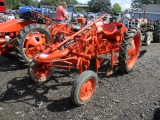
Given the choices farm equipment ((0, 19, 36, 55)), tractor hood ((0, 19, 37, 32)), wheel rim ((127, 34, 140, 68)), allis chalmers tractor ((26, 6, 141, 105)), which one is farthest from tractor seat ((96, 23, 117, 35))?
tractor hood ((0, 19, 37, 32))

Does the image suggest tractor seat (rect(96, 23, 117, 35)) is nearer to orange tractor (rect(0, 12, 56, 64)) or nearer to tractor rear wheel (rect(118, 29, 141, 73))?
tractor rear wheel (rect(118, 29, 141, 73))

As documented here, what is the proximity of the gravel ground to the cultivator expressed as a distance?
232 mm

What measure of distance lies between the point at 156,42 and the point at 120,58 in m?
6.45

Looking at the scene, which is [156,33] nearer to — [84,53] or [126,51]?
[126,51]

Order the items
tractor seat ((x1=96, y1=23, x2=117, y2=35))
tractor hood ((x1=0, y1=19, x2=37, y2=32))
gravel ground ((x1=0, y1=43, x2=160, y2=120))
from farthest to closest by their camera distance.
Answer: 1. tractor hood ((x1=0, y1=19, x2=37, y2=32))
2. tractor seat ((x1=96, y1=23, x2=117, y2=35))
3. gravel ground ((x1=0, y1=43, x2=160, y2=120))

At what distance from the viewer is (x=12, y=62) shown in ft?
20.5

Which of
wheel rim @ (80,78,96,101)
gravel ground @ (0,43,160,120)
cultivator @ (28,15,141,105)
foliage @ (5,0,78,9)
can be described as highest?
foliage @ (5,0,78,9)

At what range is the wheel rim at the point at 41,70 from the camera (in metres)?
4.28

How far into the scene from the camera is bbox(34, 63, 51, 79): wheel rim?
14.0 ft

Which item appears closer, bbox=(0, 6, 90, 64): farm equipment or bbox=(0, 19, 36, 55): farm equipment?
bbox=(0, 6, 90, 64): farm equipment

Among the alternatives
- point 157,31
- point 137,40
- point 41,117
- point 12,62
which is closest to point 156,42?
point 157,31

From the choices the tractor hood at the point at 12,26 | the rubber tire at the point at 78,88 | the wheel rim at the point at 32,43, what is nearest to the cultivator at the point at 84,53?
the rubber tire at the point at 78,88

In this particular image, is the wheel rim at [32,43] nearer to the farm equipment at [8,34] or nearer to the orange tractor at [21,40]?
the orange tractor at [21,40]

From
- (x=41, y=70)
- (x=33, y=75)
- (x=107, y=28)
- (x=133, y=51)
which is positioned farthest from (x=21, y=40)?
(x=133, y=51)
